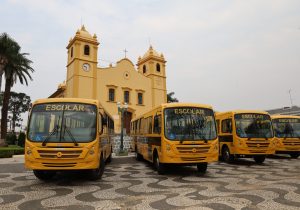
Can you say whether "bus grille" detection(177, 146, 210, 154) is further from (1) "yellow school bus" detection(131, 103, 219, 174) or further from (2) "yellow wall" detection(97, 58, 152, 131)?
(2) "yellow wall" detection(97, 58, 152, 131)

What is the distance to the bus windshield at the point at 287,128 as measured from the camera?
630 inches

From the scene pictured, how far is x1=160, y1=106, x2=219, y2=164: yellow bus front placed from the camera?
9391 millimetres

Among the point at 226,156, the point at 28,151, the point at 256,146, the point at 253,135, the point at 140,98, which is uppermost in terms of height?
the point at 140,98

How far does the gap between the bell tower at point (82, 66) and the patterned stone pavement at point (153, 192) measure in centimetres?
2350

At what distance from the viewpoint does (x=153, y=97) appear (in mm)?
38812

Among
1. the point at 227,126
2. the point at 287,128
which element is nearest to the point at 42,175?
the point at 227,126

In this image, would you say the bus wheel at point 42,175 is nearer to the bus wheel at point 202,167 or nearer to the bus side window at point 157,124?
the bus side window at point 157,124

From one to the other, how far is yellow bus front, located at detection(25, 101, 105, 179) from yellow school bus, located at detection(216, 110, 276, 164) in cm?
758

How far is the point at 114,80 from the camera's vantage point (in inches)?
1405

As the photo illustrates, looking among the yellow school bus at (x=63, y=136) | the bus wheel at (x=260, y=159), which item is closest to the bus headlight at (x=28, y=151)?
the yellow school bus at (x=63, y=136)

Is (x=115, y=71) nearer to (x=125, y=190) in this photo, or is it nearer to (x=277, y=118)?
(x=277, y=118)

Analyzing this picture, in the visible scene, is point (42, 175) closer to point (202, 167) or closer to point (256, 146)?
point (202, 167)

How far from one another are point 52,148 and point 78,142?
29.6 inches

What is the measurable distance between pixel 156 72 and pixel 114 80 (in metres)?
7.35
